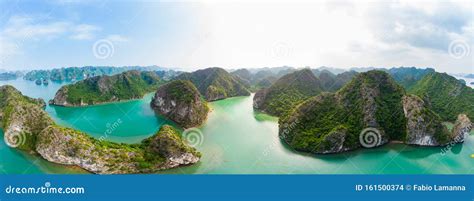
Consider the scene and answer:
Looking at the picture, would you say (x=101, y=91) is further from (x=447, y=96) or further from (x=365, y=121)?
(x=447, y=96)

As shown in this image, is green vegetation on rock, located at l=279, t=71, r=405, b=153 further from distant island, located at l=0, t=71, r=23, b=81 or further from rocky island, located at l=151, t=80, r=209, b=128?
distant island, located at l=0, t=71, r=23, b=81

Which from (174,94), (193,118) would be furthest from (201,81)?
(193,118)

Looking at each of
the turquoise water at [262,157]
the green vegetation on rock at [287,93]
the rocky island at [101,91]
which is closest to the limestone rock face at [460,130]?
the turquoise water at [262,157]

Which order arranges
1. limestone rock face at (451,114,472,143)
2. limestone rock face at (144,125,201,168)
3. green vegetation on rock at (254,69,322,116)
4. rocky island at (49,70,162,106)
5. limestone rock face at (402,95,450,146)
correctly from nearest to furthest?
1. limestone rock face at (144,125,201,168)
2. limestone rock face at (402,95,450,146)
3. limestone rock face at (451,114,472,143)
4. green vegetation on rock at (254,69,322,116)
5. rocky island at (49,70,162,106)

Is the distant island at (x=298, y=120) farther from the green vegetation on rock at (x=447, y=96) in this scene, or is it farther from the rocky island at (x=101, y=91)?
the rocky island at (x=101, y=91)

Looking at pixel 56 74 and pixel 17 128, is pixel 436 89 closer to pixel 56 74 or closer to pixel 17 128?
pixel 17 128

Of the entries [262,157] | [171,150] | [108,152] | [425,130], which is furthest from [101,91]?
[425,130]

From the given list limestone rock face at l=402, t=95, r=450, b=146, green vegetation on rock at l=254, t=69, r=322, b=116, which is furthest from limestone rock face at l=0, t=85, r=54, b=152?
limestone rock face at l=402, t=95, r=450, b=146
